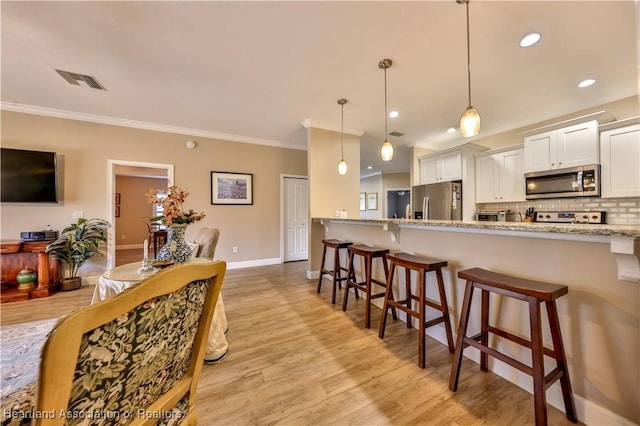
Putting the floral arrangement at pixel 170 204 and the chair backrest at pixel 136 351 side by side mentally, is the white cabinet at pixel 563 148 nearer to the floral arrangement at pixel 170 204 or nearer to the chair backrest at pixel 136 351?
the chair backrest at pixel 136 351

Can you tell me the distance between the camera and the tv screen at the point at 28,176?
319 centimetres

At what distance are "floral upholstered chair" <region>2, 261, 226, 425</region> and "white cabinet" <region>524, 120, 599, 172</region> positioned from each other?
4463mm

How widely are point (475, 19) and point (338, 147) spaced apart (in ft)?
8.28

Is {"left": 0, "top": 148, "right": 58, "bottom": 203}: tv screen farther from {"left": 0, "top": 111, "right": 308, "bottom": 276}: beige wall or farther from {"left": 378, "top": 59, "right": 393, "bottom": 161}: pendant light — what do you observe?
{"left": 378, "top": 59, "right": 393, "bottom": 161}: pendant light

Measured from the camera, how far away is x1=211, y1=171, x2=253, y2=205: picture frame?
14.9 ft

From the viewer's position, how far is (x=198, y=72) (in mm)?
2543

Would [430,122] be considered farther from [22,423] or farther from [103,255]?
[103,255]

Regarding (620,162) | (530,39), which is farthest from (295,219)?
(620,162)

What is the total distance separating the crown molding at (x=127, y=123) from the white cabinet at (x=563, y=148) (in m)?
4.33

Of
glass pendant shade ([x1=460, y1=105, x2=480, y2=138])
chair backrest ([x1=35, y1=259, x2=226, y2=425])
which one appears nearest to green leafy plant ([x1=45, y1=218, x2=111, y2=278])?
chair backrest ([x1=35, y1=259, x2=226, y2=425])

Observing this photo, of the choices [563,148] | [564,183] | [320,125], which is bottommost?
[564,183]

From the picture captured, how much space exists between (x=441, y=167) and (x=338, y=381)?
445 centimetres

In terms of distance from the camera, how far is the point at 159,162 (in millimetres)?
4090

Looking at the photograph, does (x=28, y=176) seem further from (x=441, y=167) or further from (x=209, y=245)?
(x=441, y=167)
